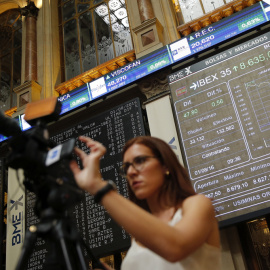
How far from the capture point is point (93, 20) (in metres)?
8.60

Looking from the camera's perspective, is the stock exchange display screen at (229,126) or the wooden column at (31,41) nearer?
the stock exchange display screen at (229,126)

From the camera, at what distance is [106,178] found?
17.1 feet

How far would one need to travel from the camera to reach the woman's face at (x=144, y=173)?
1467mm

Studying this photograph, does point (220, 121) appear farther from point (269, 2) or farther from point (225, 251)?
point (269, 2)

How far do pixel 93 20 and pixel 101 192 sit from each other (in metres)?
8.14

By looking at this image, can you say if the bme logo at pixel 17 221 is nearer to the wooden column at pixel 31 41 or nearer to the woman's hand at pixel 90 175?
the wooden column at pixel 31 41

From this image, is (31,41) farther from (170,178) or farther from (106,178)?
(170,178)

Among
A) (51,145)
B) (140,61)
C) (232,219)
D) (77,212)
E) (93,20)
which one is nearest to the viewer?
(51,145)

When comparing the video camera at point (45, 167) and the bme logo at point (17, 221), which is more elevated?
the bme logo at point (17, 221)

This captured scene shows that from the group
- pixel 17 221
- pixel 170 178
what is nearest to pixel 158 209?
pixel 170 178

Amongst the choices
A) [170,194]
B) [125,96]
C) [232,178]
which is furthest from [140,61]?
[170,194]

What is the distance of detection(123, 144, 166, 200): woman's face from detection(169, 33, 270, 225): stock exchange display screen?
2845 millimetres

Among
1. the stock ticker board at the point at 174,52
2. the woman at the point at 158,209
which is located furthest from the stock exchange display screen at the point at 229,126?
the woman at the point at 158,209

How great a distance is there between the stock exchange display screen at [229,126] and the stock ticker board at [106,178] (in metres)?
0.85
